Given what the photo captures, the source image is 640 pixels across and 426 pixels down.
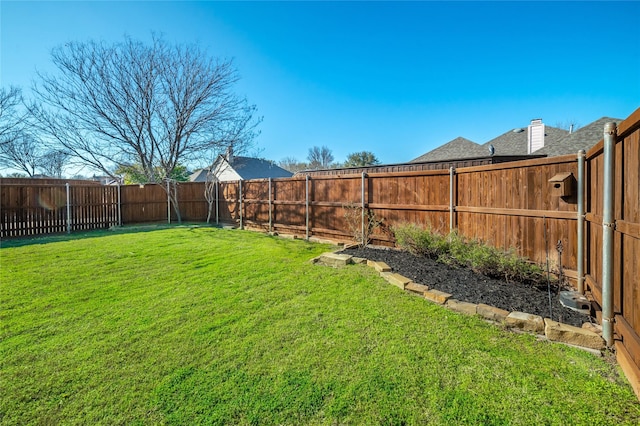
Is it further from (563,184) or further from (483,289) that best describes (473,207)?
(483,289)

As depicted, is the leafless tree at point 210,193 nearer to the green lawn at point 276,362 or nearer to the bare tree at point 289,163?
the green lawn at point 276,362

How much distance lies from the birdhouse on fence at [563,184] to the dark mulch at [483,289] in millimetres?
1173

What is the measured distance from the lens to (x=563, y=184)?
3.31 m

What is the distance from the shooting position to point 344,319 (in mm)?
2992

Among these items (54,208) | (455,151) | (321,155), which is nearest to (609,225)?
(54,208)

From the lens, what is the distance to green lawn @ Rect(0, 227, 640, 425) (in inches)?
68.9

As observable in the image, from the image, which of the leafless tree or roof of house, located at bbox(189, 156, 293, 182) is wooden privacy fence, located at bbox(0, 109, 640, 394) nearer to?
the leafless tree

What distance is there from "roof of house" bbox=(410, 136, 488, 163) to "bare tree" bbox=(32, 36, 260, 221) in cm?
959

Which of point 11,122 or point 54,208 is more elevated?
point 11,122

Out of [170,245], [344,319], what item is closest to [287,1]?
[170,245]

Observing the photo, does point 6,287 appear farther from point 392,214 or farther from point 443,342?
point 392,214

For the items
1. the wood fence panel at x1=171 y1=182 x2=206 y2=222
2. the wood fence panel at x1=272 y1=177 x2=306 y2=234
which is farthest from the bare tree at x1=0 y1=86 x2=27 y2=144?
the wood fence panel at x1=272 y1=177 x2=306 y2=234

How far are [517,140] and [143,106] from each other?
62.4ft

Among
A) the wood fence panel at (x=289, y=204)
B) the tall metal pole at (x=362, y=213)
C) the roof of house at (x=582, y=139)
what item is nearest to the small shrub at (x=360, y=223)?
the tall metal pole at (x=362, y=213)
